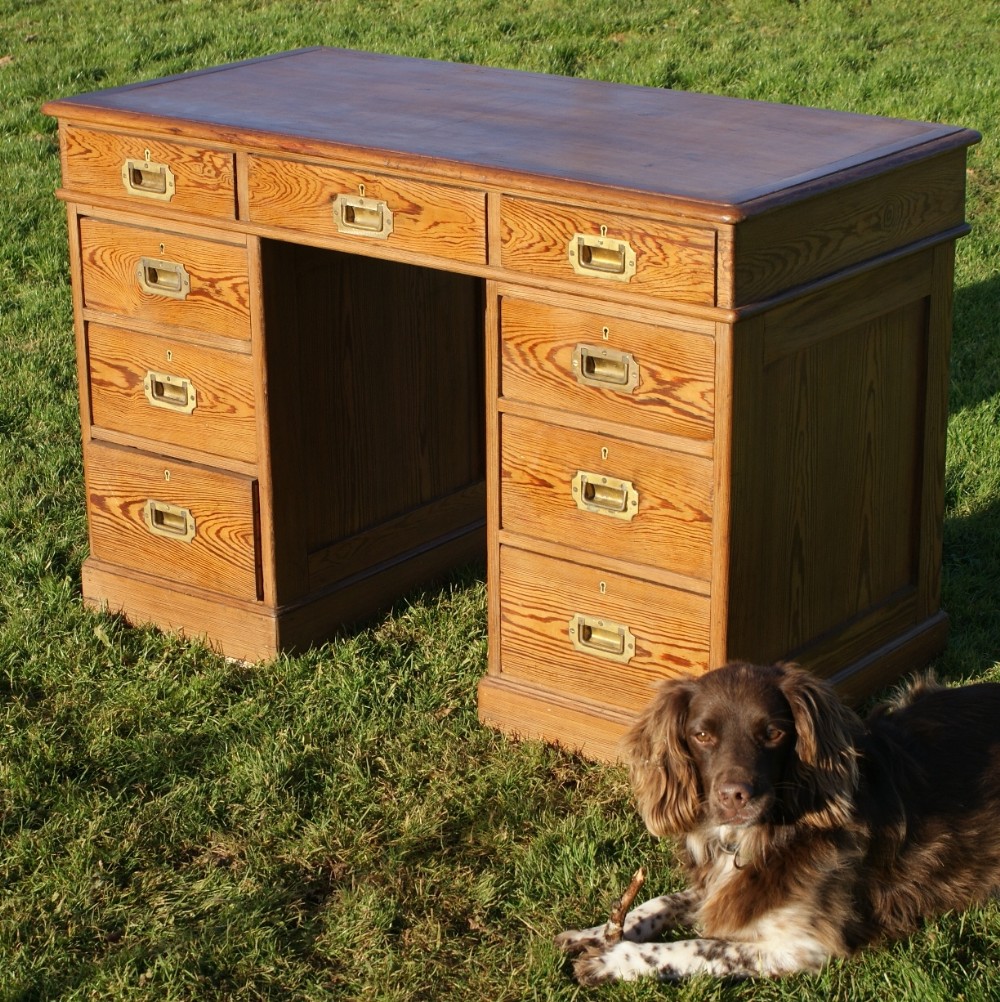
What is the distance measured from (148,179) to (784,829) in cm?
242

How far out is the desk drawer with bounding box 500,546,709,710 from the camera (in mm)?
3922

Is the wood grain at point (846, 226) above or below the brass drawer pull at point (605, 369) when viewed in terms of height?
above

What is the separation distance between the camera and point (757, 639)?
155 inches

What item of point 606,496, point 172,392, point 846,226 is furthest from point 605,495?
point 172,392

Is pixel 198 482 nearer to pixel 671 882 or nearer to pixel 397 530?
pixel 397 530

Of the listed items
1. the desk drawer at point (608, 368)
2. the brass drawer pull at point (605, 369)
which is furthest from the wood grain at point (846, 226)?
the brass drawer pull at point (605, 369)

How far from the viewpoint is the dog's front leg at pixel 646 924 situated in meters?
3.38

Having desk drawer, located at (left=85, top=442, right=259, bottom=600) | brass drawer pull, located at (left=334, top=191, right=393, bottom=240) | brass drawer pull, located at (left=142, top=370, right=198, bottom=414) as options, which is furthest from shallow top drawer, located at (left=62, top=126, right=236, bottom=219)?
desk drawer, located at (left=85, top=442, right=259, bottom=600)

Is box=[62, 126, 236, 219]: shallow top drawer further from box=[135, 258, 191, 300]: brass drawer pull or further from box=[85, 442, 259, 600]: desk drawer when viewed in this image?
box=[85, 442, 259, 600]: desk drawer

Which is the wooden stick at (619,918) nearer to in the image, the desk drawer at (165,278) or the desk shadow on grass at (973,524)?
the desk shadow on grass at (973,524)

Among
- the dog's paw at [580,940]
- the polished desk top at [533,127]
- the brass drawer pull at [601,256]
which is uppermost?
the polished desk top at [533,127]

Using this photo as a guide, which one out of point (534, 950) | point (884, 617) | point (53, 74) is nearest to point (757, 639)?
point (884, 617)

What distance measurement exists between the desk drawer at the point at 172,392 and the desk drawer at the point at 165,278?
0.07 m

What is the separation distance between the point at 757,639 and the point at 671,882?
63 centimetres
